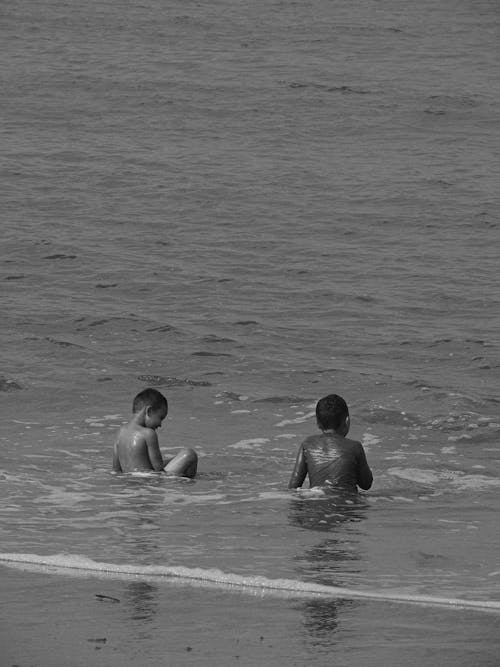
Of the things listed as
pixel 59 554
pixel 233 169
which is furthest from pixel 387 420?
pixel 233 169

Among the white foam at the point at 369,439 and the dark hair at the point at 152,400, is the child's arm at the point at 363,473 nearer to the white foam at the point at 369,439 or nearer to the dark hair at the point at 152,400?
the dark hair at the point at 152,400

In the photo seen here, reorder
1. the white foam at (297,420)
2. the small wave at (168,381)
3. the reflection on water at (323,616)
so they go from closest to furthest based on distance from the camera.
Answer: the reflection on water at (323,616) < the white foam at (297,420) < the small wave at (168,381)

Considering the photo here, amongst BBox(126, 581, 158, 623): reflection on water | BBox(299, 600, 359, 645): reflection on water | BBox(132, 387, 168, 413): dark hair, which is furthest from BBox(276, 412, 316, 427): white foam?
BBox(299, 600, 359, 645): reflection on water

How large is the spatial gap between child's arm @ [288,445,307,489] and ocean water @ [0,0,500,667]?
25 centimetres

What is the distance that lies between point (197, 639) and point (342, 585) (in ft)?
4.48

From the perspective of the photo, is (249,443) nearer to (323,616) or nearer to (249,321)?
(249,321)

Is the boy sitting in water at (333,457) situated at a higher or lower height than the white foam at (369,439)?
higher

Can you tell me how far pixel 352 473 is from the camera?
11.3 m

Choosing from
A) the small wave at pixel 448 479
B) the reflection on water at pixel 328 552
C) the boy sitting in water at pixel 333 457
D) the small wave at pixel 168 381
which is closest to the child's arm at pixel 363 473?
the boy sitting in water at pixel 333 457

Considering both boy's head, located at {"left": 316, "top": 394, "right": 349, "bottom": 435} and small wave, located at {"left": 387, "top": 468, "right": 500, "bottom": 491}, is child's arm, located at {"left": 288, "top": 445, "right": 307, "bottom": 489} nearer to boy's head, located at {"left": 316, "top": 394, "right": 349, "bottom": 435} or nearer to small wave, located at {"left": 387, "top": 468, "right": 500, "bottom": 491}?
boy's head, located at {"left": 316, "top": 394, "right": 349, "bottom": 435}

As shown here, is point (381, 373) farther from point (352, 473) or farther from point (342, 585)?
point (342, 585)

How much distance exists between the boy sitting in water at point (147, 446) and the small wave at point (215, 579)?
3450 mm

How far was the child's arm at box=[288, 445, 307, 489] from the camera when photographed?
11.4m

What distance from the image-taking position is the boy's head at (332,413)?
11367 mm
